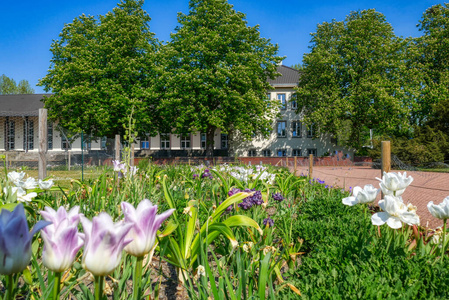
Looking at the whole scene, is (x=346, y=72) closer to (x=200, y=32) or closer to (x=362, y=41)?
(x=362, y=41)

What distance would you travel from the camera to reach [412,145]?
67.4ft

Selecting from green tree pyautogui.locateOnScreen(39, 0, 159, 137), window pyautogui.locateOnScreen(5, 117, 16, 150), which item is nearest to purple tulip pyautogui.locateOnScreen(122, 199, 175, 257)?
green tree pyautogui.locateOnScreen(39, 0, 159, 137)

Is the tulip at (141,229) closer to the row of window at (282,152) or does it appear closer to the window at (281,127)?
the row of window at (282,152)

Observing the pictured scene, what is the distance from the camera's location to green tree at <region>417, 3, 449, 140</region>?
25.8 metres

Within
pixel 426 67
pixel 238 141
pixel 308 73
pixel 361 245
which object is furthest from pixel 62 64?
pixel 426 67

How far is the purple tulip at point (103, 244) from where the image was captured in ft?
2.59

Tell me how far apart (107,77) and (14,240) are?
83.1ft

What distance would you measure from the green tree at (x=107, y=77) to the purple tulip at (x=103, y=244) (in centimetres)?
2202

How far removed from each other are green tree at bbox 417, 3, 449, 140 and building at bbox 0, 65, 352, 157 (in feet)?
27.7

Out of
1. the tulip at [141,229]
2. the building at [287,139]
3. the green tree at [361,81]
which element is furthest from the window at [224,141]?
the tulip at [141,229]

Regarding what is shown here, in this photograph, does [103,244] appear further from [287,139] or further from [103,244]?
[287,139]

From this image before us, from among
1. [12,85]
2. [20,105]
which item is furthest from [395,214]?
[12,85]

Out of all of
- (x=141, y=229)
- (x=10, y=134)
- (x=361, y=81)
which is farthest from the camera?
(x=10, y=134)

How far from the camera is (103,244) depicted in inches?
31.6
